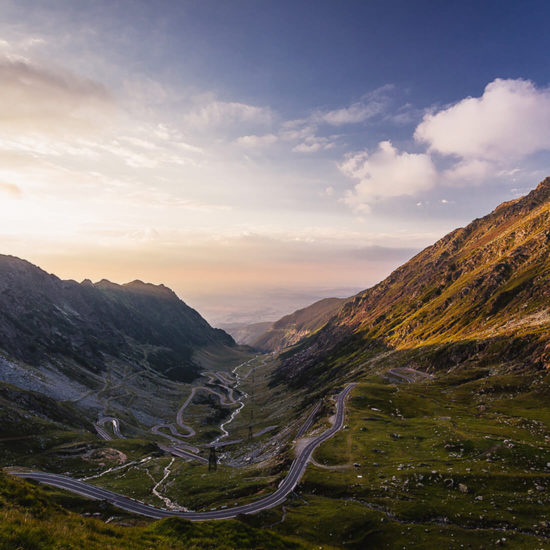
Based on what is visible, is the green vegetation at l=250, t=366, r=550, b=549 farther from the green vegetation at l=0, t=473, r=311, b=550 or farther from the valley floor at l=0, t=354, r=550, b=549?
the green vegetation at l=0, t=473, r=311, b=550

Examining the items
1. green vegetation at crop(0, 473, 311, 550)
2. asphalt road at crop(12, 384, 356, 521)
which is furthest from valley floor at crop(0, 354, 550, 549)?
asphalt road at crop(12, 384, 356, 521)

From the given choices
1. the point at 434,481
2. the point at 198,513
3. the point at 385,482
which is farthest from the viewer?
the point at 198,513

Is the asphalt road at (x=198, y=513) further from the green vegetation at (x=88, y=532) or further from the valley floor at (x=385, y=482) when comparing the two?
the green vegetation at (x=88, y=532)

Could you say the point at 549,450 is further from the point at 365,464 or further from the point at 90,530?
the point at 90,530

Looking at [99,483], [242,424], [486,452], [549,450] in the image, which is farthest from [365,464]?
[242,424]

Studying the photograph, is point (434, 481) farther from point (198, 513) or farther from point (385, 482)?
point (198, 513)

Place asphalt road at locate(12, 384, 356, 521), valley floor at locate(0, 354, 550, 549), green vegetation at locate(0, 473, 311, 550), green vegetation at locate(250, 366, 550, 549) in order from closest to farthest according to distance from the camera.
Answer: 1. green vegetation at locate(0, 473, 311, 550)
2. valley floor at locate(0, 354, 550, 549)
3. green vegetation at locate(250, 366, 550, 549)
4. asphalt road at locate(12, 384, 356, 521)

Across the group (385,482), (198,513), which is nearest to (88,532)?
(198,513)

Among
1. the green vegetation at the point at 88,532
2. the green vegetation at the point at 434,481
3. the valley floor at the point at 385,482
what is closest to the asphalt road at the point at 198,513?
the valley floor at the point at 385,482
